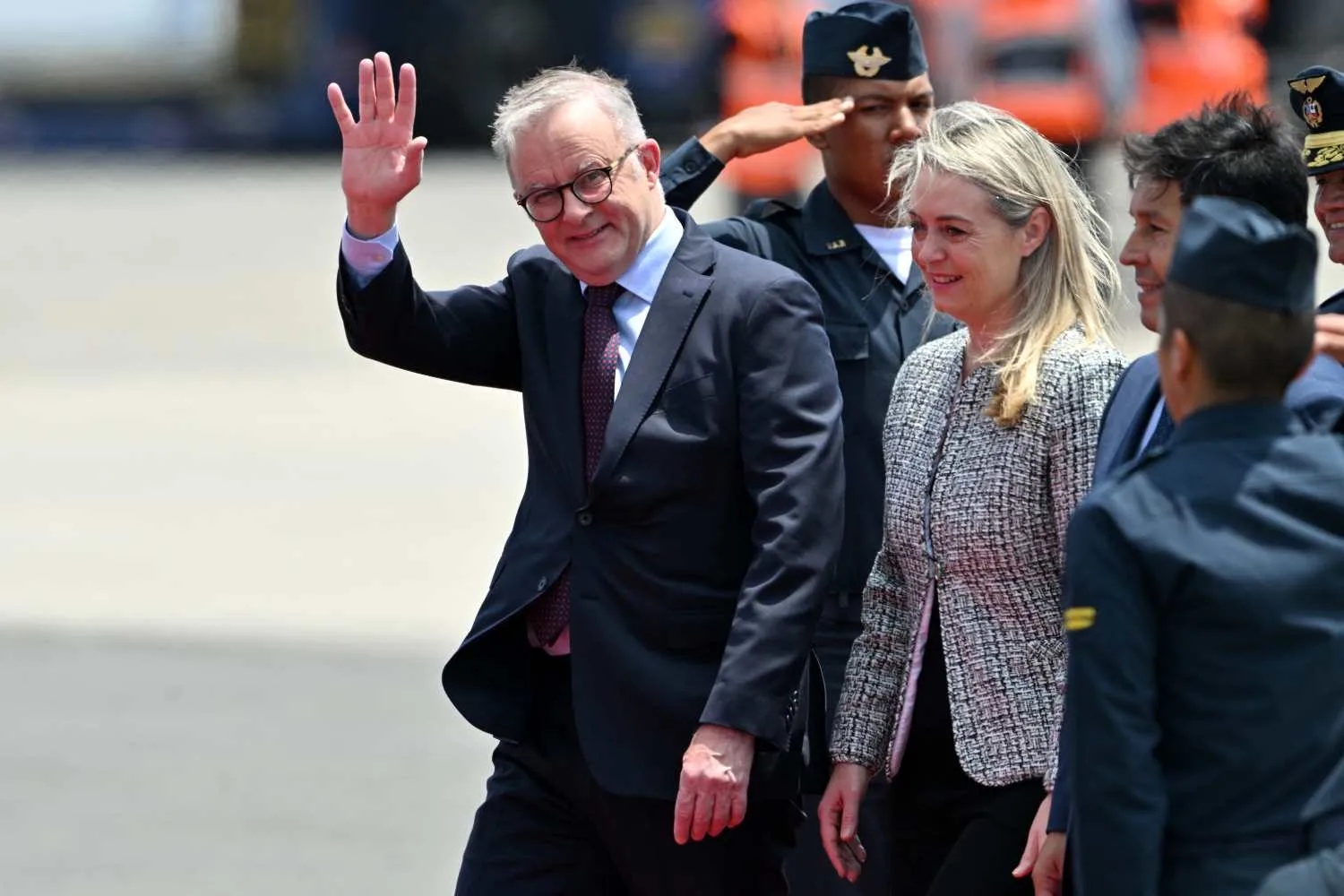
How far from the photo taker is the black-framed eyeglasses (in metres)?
3.07

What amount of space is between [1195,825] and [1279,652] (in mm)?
203

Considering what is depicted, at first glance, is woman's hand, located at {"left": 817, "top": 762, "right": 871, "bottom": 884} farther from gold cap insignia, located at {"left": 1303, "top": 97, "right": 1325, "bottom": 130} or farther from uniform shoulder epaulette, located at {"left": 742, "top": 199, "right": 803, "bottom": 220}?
uniform shoulder epaulette, located at {"left": 742, "top": 199, "right": 803, "bottom": 220}

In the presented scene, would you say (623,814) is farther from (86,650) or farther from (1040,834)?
(86,650)

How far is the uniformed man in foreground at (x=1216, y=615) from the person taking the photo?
2.16 m

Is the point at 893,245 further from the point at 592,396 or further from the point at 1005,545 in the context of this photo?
the point at 1005,545

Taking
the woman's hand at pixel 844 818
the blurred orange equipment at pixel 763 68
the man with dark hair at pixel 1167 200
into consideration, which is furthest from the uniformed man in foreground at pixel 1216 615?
the blurred orange equipment at pixel 763 68

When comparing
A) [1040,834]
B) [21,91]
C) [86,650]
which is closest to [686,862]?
[1040,834]

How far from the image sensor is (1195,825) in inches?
86.3

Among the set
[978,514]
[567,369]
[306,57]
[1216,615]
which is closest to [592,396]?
[567,369]

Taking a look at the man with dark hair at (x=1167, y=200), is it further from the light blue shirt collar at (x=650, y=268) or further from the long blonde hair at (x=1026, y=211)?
the light blue shirt collar at (x=650, y=268)

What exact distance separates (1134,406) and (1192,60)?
35.1ft

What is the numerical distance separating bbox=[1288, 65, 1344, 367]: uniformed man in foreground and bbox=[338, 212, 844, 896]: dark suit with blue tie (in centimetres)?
74

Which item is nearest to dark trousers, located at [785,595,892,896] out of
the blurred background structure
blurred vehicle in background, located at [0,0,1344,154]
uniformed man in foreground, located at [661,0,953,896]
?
uniformed man in foreground, located at [661,0,953,896]

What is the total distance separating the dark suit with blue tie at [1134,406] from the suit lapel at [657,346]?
2.12 feet
